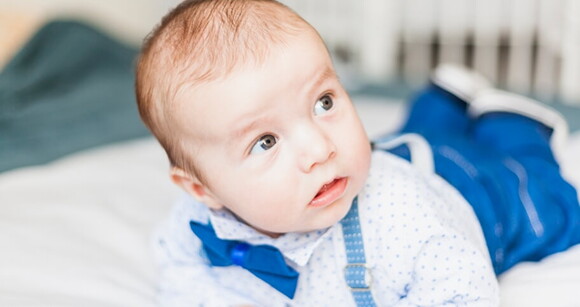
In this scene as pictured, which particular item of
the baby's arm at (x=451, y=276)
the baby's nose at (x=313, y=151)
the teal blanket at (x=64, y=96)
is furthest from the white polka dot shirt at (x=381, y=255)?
the teal blanket at (x=64, y=96)

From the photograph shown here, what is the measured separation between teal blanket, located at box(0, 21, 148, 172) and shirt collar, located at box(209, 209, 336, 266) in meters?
0.73

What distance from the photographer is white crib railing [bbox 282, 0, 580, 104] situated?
193 cm

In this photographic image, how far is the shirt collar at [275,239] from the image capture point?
30.3 inches

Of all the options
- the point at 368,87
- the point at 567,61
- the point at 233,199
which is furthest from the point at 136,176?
the point at 567,61

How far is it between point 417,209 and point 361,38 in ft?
5.01

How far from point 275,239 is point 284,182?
129 millimetres

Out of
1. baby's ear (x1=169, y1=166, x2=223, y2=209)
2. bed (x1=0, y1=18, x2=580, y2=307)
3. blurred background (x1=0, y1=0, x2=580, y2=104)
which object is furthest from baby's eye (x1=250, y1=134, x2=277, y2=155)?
blurred background (x1=0, y1=0, x2=580, y2=104)

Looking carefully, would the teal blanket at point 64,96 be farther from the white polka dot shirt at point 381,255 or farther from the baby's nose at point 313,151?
the baby's nose at point 313,151

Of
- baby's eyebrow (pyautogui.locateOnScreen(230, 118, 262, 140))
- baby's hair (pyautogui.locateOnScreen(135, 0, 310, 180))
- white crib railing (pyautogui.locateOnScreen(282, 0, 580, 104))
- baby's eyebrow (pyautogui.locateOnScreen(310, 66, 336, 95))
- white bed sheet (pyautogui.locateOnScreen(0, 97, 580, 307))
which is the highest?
baby's hair (pyautogui.locateOnScreen(135, 0, 310, 180))

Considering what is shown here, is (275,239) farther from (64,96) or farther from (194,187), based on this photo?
(64,96)

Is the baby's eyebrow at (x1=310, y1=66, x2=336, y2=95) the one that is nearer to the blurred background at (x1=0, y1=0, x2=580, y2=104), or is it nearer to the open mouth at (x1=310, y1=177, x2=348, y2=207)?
the open mouth at (x1=310, y1=177, x2=348, y2=207)

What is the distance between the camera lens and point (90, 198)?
1.19m

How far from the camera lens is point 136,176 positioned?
1.29 meters

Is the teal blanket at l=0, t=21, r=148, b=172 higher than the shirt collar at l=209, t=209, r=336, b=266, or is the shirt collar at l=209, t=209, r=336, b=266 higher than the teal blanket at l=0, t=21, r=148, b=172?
the shirt collar at l=209, t=209, r=336, b=266
